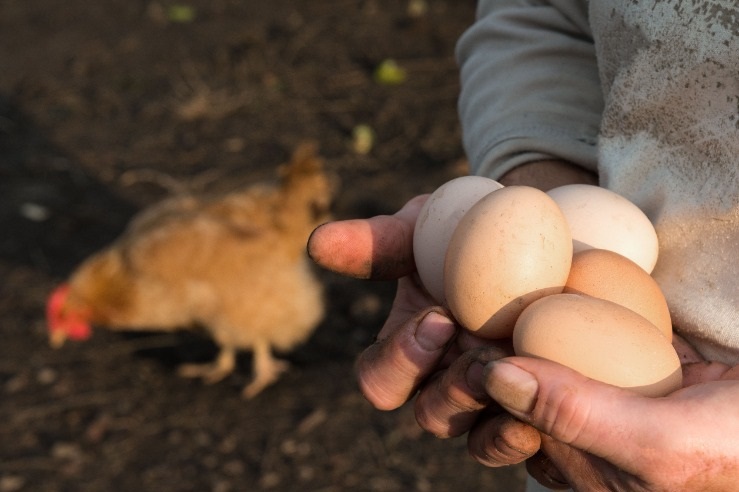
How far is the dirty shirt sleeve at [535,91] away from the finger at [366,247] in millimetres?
223

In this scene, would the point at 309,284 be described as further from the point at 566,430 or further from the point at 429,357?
the point at 566,430

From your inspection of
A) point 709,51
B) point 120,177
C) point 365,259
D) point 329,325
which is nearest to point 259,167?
point 120,177

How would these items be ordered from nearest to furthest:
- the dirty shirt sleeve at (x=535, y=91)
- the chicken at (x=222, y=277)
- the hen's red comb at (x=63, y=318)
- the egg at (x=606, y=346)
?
the egg at (x=606, y=346), the dirty shirt sleeve at (x=535, y=91), the chicken at (x=222, y=277), the hen's red comb at (x=63, y=318)

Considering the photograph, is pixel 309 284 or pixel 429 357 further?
pixel 309 284

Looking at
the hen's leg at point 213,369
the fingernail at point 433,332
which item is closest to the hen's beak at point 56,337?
the hen's leg at point 213,369

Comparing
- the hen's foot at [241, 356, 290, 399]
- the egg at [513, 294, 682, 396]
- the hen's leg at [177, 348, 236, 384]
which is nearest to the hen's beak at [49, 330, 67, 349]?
the hen's leg at [177, 348, 236, 384]

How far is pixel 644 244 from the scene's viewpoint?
1.36 m

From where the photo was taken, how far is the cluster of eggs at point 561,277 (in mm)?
1177

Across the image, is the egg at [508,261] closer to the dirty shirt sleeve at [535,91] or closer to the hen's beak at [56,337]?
the dirty shirt sleeve at [535,91]

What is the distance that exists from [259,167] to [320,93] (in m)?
0.93

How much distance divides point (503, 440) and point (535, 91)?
0.72m

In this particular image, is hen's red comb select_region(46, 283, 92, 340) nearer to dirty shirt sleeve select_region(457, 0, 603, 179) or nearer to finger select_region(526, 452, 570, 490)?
dirty shirt sleeve select_region(457, 0, 603, 179)

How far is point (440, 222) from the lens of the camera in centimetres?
146

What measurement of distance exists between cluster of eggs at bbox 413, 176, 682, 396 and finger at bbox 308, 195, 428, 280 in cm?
10
